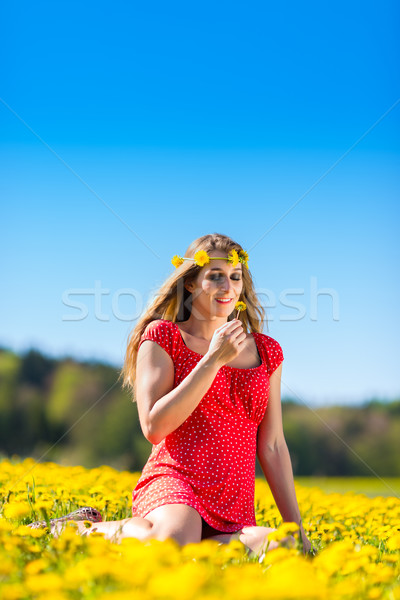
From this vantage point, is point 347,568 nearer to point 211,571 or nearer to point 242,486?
point 211,571

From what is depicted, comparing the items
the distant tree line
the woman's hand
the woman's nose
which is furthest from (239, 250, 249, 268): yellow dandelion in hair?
the distant tree line

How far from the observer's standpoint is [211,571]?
5.53 feet

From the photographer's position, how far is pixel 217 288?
328 cm

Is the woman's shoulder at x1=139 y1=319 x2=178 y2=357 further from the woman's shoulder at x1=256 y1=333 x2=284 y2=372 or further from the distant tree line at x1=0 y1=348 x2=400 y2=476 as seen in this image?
the distant tree line at x1=0 y1=348 x2=400 y2=476

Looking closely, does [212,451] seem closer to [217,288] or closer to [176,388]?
[176,388]

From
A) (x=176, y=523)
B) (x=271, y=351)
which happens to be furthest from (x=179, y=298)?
(x=176, y=523)

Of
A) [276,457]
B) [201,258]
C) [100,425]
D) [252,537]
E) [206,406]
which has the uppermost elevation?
[100,425]

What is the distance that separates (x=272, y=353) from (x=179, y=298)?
1.95ft

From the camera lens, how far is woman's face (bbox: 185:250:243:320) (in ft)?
10.8

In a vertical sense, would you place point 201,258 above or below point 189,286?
above

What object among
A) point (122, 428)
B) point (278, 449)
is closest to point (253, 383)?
point (278, 449)

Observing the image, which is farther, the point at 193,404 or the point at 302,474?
the point at 302,474

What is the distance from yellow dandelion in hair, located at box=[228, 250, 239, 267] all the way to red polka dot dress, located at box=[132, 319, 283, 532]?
1.49 feet

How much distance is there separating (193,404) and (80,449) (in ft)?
47.1
